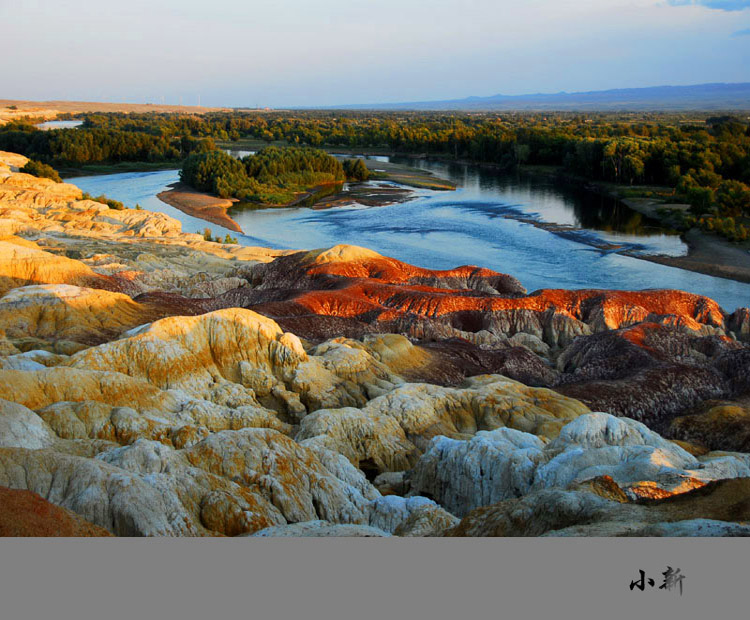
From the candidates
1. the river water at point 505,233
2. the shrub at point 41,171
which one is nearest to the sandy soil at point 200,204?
the river water at point 505,233

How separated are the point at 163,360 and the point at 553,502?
11494 millimetres

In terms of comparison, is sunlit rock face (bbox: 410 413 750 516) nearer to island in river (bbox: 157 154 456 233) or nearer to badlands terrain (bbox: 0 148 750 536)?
badlands terrain (bbox: 0 148 750 536)

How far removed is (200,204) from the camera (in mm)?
83562

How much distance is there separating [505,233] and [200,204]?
3632 centimetres

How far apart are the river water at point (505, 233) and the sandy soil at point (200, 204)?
131 cm

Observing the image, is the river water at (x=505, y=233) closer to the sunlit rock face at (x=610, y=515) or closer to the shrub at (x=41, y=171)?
the shrub at (x=41, y=171)

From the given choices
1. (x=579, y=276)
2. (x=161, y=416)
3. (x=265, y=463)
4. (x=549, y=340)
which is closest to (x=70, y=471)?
(x=265, y=463)

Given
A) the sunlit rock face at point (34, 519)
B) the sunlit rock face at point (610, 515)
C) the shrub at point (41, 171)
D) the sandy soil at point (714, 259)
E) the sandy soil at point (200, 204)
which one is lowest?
the sandy soil at point (714, 259)

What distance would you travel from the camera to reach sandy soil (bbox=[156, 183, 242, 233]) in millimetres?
75850

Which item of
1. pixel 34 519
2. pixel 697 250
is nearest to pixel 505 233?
pixel 697 250

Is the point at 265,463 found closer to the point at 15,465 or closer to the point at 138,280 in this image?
the point at 15,465

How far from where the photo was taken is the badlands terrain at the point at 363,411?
Answer: 1041 centimetres

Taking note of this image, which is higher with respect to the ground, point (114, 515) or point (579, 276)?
point (114, 515)

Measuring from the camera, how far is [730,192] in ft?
222
